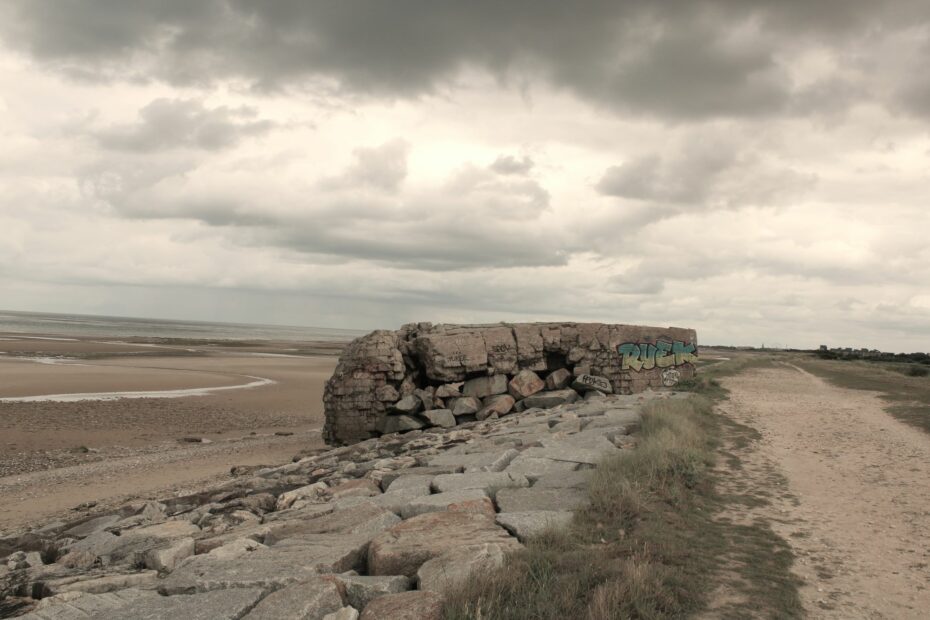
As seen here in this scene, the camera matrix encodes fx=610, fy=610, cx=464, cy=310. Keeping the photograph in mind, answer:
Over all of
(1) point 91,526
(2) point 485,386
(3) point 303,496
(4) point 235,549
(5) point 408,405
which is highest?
(2) point 485,386

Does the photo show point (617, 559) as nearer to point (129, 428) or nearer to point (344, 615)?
point (344, 615)

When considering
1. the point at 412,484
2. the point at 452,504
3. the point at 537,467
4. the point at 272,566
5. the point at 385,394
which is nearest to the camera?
the point at 272,566

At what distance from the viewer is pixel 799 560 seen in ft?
19.4

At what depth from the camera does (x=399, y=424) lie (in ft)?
54.9

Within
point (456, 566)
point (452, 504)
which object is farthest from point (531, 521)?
point (456, 566)

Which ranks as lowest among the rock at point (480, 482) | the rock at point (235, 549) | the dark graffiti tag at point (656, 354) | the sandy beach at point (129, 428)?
the sandy beach at point (129, 428)

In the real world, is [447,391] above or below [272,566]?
above

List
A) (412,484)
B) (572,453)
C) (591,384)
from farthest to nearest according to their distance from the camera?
1. (591,384)
2. (572,453)
3. (412,484)

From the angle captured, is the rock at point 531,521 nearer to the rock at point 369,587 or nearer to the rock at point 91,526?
the rock at point 369,587

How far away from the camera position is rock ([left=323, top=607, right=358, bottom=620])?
430cm

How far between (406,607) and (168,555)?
3333 mm

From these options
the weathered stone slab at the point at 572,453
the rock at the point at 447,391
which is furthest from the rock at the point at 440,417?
the weathered stone slab at the point at 572,453

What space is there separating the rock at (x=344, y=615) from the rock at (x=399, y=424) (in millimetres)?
12247

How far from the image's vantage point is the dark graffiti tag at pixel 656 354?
19750 millimetres
